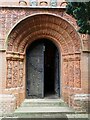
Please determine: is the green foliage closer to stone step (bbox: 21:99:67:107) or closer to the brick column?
the brick column

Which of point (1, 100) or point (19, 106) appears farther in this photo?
point (19, 106)

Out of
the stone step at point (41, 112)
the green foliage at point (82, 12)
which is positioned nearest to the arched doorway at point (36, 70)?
the stone step at point (41, 112)

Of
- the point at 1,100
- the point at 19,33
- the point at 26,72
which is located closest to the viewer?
the point at 1,100

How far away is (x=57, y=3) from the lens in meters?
8.00

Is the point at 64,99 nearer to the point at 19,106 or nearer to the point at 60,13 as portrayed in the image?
the point at 19,106

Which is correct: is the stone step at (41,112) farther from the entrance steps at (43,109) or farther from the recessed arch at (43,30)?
the recessed arch at (43,30)

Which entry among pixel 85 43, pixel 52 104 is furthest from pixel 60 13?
pixel 52 104

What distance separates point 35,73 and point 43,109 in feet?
4.92

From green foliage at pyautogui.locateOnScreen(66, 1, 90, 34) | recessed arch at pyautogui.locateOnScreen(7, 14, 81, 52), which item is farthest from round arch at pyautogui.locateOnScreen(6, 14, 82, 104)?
green foliage at pyautogui.locateOnScreen(66, 1, 90, 34)

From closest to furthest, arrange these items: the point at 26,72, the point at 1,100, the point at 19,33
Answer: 1. the point at 1,100
2. the point at 19,33
3. the point at 26,72

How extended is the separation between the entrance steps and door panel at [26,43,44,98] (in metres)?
0.43

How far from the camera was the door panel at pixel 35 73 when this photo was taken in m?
8.88

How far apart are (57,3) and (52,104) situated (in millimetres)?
3488

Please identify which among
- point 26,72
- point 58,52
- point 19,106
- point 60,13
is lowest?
point 19,106
